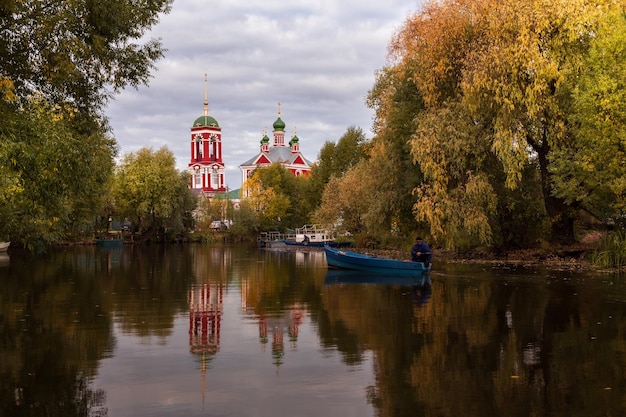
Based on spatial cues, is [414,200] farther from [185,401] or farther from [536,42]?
[185,401]

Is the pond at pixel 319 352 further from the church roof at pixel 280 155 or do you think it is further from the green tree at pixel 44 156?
the church roof at pixel 280 155

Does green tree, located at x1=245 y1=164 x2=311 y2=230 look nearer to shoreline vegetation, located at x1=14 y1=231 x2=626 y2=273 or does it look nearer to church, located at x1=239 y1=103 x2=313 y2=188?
church, located at x1=239 y1=103 x2=313 y2=188

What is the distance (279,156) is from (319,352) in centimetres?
14139

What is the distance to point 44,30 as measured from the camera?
57.3 ft

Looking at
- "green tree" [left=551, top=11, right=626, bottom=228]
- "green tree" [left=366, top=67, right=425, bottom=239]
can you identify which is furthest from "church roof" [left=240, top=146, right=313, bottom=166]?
"green tree" [left=551, top=11, right=626, bottom=228]

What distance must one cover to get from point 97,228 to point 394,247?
1917 inches

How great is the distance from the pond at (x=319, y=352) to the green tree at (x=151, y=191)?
55944 mm

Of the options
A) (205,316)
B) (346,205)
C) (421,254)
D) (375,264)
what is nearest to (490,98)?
(421,254)

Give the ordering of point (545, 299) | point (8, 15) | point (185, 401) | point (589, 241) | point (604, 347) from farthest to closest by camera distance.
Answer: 1. point (589, 241)
2. point (545, 299)
3. point (8, 15)
4. point (604, 347)
5. point (185, 401)

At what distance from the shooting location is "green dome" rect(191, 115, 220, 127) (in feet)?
469

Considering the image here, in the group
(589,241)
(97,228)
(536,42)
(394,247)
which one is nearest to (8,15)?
(536,42)

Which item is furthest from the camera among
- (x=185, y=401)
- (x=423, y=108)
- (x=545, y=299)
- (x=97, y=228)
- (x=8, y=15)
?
(x=97, y=228)

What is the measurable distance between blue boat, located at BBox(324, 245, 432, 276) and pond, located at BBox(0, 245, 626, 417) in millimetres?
4325

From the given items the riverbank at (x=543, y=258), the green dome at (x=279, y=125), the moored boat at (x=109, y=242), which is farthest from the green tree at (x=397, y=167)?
the green dome at (x=279, y=125)
